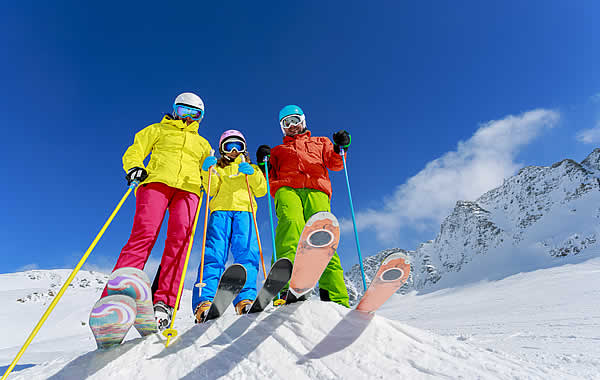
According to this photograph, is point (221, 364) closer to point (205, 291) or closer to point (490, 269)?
point (205, 291)

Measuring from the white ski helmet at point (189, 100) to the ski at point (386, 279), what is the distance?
3383 mm

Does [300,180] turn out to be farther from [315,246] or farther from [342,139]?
[315,246]

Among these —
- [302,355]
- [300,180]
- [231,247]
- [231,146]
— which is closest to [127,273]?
[302,355]

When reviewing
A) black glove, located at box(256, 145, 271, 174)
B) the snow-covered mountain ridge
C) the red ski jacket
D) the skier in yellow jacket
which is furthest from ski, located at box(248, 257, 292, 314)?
the snow-covered mountain ridge

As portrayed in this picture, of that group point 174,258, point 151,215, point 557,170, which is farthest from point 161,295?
point 557,170

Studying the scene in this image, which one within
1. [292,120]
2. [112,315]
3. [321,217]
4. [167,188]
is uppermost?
[292,120]

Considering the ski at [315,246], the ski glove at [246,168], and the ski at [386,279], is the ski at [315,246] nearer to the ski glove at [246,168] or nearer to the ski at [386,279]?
the ski at [386,279]

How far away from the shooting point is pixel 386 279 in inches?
87.0

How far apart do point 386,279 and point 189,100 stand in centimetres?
354

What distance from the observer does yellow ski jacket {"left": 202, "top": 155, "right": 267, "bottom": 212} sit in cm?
419

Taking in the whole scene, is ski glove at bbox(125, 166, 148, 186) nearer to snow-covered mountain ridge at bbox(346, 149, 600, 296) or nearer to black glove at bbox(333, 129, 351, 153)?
black glove at bbox(333, 129, 351, 153)

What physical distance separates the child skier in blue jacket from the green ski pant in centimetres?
69

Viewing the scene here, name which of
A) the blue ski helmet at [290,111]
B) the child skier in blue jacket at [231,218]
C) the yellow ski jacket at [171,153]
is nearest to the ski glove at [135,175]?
the yellow ski jacket at [171,153]

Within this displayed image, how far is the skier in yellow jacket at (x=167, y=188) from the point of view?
3004mm
